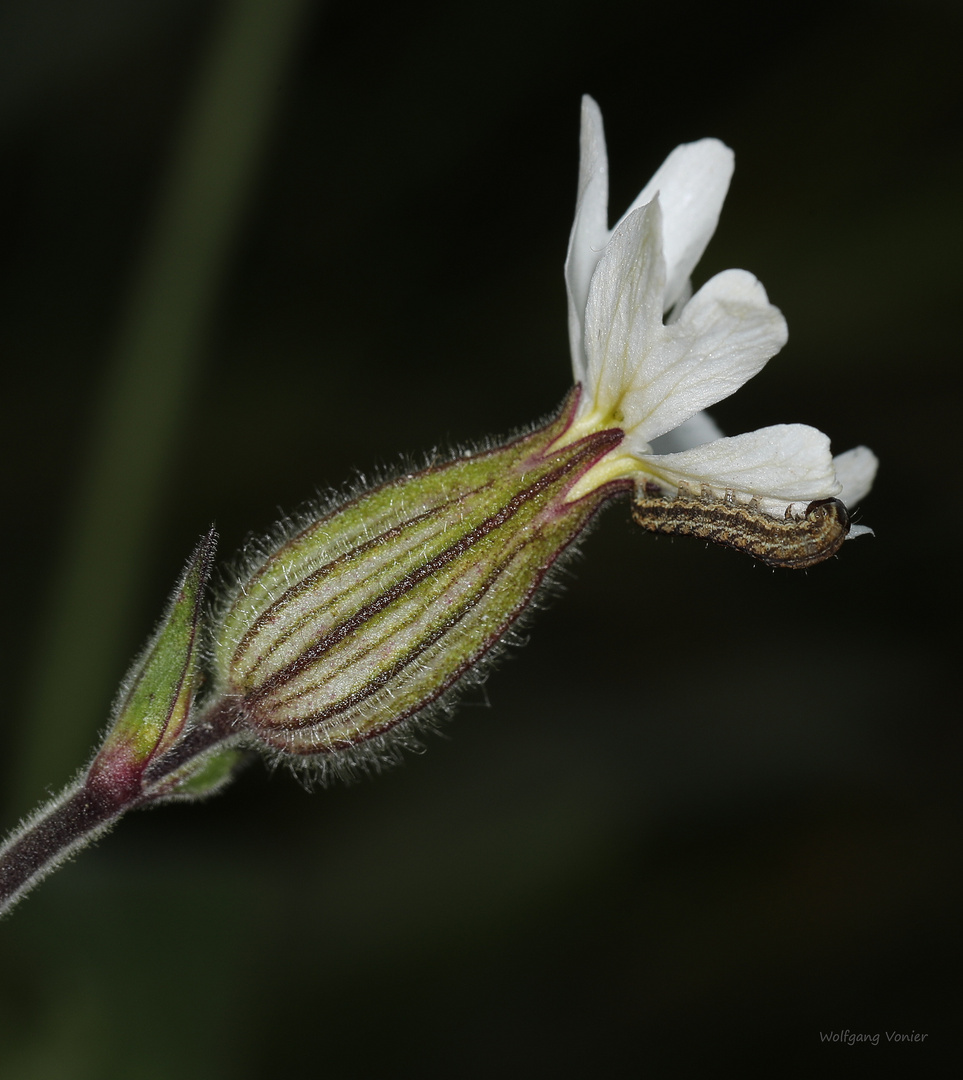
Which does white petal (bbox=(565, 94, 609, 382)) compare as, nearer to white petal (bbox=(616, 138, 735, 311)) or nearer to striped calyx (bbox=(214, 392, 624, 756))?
white petal (bbox=(616, 138, 735, 311))

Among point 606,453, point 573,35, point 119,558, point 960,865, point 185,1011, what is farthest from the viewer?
point 573,35

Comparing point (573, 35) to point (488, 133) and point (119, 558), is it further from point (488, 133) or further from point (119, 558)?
point (119, 558)

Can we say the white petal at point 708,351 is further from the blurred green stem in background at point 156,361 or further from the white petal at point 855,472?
the blurred green stem in background at point 156,361

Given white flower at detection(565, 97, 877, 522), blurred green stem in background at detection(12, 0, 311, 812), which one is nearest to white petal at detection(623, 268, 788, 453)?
white flower at detection(565, 97, 877, 522)

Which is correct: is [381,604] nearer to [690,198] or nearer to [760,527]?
[760,527]

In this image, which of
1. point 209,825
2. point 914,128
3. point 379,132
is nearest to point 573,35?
point 379,132

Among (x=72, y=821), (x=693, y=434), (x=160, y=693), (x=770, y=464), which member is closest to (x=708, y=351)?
(x=770, y=464)
